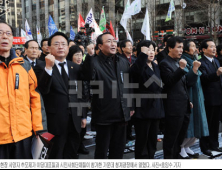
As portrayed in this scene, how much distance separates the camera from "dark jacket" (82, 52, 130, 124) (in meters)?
2.87

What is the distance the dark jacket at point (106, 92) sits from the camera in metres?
2.87

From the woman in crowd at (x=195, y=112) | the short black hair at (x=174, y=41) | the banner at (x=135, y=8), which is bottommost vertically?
the woman in crowd at (x=195, y=112)

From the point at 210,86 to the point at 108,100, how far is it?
2428 mm

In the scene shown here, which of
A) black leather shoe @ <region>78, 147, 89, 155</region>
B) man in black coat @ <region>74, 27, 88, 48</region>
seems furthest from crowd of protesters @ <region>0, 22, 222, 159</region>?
man in black coat @ <region>74, 27, 88, 48</region>

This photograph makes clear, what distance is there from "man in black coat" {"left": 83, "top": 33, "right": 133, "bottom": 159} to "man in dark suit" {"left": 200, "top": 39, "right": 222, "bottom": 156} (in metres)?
1.97

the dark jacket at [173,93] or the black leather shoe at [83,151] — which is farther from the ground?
the dark jacket at [173,93]

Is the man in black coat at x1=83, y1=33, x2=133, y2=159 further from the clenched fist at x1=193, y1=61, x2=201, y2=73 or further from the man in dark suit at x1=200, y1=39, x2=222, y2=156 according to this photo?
the man in dark suit at x1=200, y1=39, x2=222, y2=156

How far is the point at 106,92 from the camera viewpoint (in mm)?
2914

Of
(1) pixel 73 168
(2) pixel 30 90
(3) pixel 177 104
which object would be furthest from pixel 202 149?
(2) pixel 30 90

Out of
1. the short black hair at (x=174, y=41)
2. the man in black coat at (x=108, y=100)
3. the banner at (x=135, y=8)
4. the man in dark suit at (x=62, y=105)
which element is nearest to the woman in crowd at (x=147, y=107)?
the man in black coat at (x=108, y=100)

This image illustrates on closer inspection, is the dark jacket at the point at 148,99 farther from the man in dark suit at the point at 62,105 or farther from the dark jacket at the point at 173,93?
the man in dark suit at the point at 62,105

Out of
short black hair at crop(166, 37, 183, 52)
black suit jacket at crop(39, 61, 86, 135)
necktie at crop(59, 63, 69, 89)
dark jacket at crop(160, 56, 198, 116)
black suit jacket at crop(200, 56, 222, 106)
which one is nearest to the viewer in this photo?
black suit jacket at crop(39, 61, 86, 135)

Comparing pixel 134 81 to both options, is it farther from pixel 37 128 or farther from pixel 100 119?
pixel 37 128

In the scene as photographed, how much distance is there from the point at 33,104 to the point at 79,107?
72 centimetres
